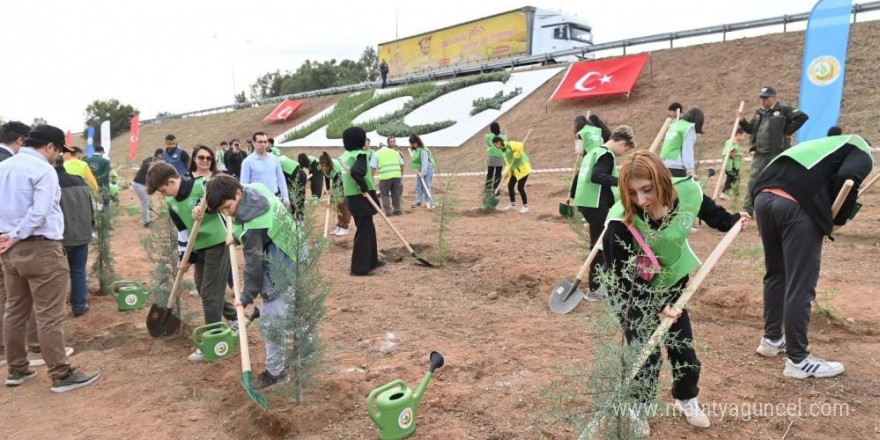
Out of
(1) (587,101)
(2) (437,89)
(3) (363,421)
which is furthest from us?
(2) (437,89)

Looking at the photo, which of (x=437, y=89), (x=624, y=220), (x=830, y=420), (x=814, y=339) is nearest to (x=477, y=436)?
(x=624, y=220)

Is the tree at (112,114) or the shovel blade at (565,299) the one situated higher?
the tree at (112,114)

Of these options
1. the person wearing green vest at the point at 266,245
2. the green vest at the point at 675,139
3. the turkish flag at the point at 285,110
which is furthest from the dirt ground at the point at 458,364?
the turkish flag at the point at 285,110

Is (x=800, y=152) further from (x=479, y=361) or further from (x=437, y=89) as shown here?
(x=437, y=89)

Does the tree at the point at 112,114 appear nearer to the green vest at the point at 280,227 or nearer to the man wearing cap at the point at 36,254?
the man wearing cap at the point at 36,254

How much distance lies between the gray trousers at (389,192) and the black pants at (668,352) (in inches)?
312

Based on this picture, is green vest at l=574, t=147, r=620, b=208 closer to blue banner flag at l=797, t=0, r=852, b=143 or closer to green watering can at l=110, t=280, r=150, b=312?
green watering can at l=110, t=280, r=150, b=312

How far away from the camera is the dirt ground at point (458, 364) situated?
10.0ft

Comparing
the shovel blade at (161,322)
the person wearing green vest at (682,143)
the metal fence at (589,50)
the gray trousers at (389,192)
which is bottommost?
the shovel blade at (161,322)

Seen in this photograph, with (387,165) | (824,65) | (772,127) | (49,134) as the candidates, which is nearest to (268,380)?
(49,134)

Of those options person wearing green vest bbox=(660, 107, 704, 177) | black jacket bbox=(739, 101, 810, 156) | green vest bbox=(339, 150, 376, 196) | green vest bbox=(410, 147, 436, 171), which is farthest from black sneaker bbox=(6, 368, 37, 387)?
green vest bbox=(410, 147, 436, 171)

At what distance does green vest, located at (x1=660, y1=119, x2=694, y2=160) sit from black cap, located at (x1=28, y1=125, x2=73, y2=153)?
260 inches

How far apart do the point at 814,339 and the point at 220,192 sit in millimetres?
4328

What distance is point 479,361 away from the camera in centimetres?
383
